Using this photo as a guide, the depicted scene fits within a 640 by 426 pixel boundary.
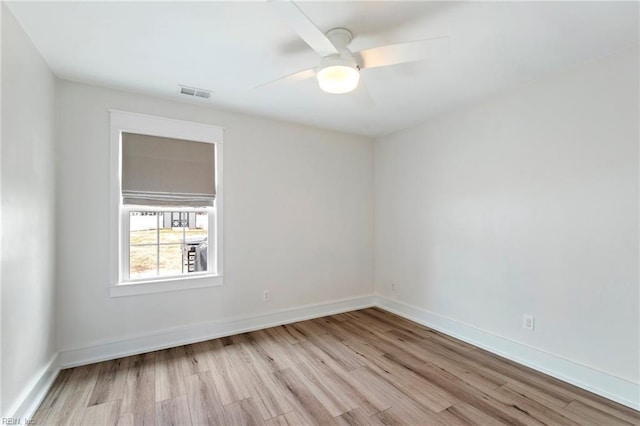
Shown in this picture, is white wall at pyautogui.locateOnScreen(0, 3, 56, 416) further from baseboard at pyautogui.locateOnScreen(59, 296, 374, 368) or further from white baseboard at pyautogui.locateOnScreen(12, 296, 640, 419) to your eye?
baseboard at pyautogui.locateOnScreen(59, 296, 374, 368)

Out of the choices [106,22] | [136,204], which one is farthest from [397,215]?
[106,22]

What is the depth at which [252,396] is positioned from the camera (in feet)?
6.97

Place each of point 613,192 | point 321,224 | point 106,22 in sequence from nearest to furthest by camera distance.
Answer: point 106,22 → point 613,192 → point 321,224

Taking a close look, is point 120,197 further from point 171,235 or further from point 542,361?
point 542,361

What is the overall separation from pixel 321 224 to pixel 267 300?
1.17 meters

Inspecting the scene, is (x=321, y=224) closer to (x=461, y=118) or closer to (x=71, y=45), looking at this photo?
(x=461, y=118)

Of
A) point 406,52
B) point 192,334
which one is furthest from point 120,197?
point 406,52

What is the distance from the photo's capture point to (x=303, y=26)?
1.44 metres

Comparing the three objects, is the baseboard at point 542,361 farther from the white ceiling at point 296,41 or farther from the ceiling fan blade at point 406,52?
the ceiling fan blade at point 406,52

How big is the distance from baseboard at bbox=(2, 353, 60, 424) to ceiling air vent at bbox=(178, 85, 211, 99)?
2.48 m

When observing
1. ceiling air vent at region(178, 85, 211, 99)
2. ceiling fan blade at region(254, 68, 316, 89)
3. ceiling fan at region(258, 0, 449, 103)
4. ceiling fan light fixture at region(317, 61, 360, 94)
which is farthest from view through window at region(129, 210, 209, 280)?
ceiling fan light fixture at region(317, 61, 360, 94)

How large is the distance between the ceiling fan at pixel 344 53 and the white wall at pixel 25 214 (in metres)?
1.66

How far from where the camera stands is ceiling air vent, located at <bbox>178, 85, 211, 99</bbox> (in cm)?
267

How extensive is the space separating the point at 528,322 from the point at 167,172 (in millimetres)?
3654
